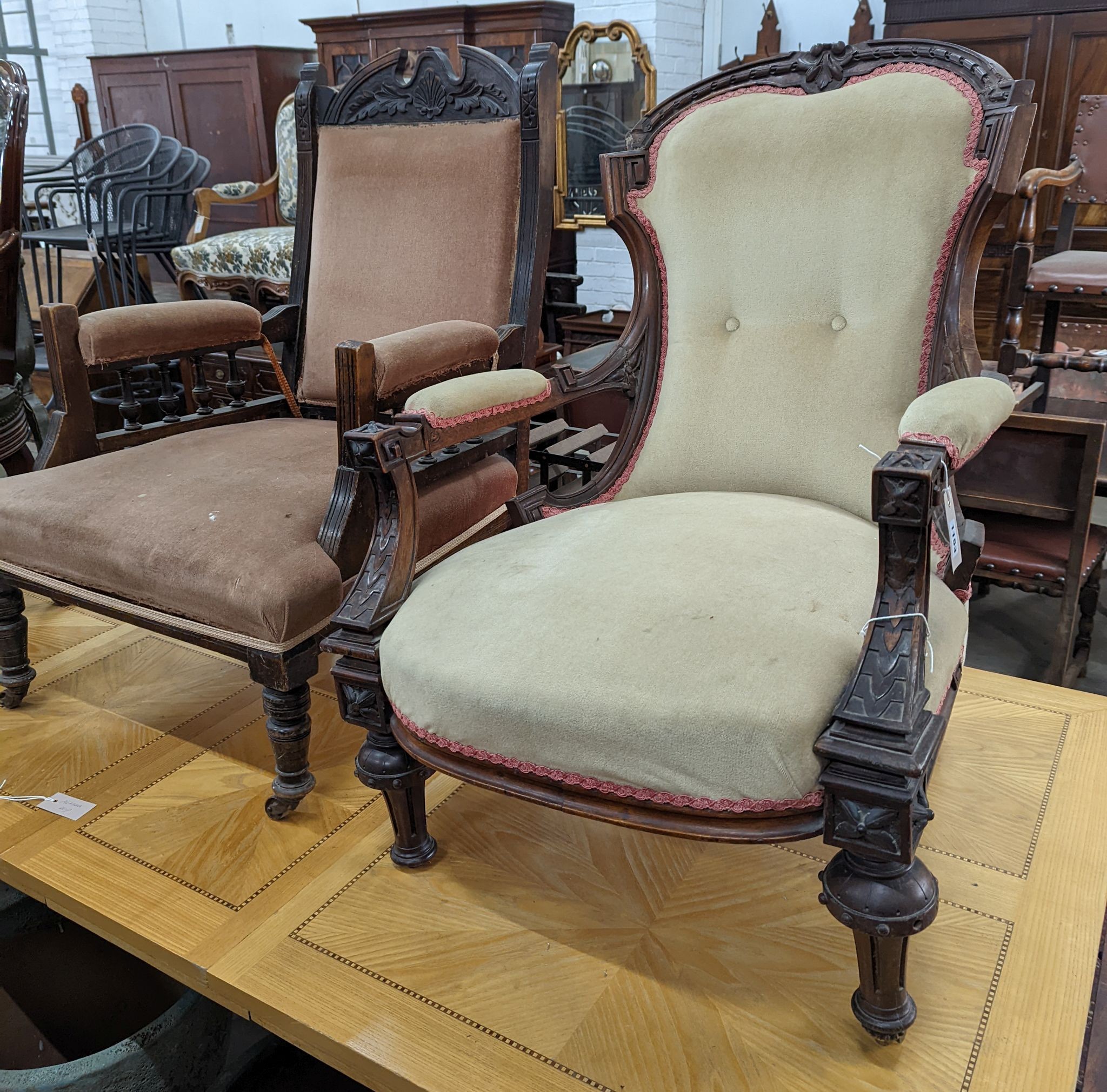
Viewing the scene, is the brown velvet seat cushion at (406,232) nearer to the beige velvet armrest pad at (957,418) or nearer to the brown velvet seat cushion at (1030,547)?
the beige velvet armrest pad at (957,418)

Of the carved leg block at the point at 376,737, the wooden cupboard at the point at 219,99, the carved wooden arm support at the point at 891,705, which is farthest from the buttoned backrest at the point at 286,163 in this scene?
the carved wooden arm support at the point at 891,705

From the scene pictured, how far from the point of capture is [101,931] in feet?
4.02

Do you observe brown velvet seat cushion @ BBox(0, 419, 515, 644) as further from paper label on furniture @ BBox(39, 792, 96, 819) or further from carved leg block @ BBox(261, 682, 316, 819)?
paper label on furniture @ BBox(39, 792, 96, 819)

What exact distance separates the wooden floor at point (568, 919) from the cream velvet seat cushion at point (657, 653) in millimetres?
301

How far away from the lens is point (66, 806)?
1423mm

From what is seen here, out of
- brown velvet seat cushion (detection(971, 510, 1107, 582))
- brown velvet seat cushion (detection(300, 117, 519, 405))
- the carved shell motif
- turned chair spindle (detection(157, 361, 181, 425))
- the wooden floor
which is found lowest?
the wooden floor

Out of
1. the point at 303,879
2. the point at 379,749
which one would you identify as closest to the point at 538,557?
the point at 379,749

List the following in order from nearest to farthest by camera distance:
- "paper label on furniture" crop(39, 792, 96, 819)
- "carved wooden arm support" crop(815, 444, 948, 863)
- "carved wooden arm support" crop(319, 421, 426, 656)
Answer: "carved wooden arm support" crop(815, 444, 948, 863) < "carved wooden arm support" crop(319, 421, 426, 656) < "paper label on furniture" crop(39, 792, 96, 819)

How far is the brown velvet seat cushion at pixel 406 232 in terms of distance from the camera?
1.71 meters

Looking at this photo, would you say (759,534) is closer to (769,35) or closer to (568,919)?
(568,919)

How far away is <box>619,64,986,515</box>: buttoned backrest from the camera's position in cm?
122

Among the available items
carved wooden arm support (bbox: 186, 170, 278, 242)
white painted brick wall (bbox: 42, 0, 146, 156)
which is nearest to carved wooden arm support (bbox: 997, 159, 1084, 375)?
carved wooden arm support (bbox: 186, 170, 278, 242)

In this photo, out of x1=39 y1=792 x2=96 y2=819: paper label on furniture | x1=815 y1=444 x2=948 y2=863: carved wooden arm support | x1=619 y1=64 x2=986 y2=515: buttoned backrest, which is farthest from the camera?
x1=39 y1=792 x2=96 y2=819: paper label on furniture

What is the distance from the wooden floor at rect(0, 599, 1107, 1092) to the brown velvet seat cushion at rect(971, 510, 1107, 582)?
590 millimetres
